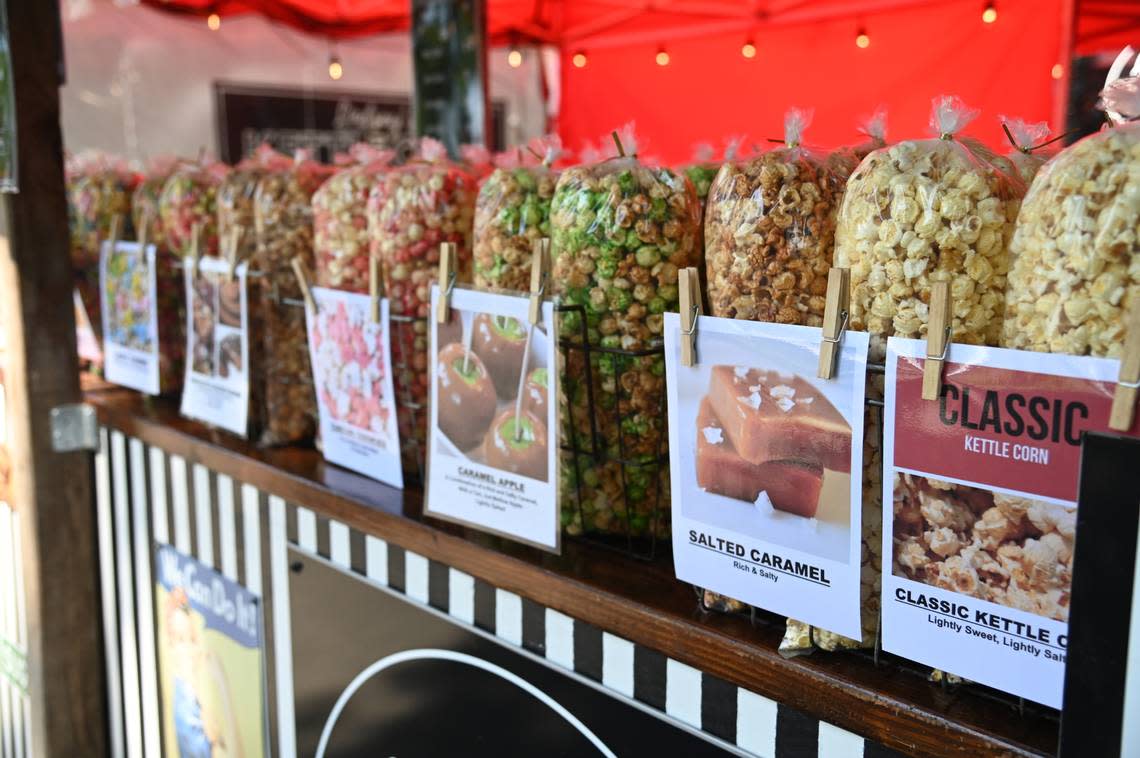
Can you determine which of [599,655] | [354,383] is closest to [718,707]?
[599,655]

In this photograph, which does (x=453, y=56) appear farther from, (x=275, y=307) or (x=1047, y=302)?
(x=1047, y=302)

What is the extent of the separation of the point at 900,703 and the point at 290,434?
0.95 m

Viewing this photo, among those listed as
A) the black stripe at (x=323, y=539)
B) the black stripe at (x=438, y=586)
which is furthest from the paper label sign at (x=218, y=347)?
the black stripe at (x=438, y=586)

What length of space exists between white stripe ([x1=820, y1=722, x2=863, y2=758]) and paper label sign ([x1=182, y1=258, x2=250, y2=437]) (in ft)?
3.03

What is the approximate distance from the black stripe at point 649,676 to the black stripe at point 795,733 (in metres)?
0.12

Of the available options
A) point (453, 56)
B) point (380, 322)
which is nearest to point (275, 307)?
point (380, 322)

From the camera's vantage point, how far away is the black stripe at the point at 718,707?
0.81 metres

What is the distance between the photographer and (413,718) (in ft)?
3.69

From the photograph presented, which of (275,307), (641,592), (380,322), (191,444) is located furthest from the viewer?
(191,444)

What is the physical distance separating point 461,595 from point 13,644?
3.85ft

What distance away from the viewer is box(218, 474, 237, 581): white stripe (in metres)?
1.44

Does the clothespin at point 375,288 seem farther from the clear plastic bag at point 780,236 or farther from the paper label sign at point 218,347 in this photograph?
the clear plastic bag at point 780,236

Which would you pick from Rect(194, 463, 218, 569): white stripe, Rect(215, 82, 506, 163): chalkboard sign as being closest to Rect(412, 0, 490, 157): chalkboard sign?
Rect(215, 82, 506, 163): chalkboard sign

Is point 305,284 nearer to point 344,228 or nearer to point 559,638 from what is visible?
point 344,228
